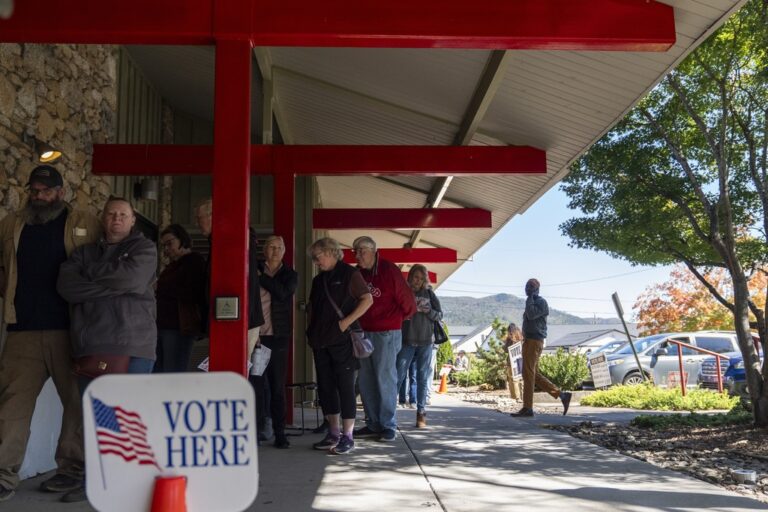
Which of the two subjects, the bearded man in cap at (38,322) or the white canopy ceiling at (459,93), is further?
the white canopy ceiling at (459,93)

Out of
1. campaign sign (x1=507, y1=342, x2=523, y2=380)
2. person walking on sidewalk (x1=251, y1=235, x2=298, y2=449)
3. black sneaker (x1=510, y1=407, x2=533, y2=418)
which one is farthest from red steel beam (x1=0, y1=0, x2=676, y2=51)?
campaign sign (x1=507, y1=342, x2=523, y2=380)

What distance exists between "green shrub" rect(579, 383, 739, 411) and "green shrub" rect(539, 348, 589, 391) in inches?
78.2

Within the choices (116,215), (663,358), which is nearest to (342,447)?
(116,215)

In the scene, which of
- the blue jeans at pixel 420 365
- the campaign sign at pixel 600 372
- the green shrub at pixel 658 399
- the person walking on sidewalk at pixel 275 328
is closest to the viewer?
the person walking on sidewalk at pixel 275 328

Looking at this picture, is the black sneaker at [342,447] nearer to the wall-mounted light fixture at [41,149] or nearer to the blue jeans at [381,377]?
the blue jeans at [381,377]

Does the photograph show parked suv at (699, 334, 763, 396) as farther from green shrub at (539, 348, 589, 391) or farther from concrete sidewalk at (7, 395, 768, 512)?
concrete sidewalk at (7, 395, 768, 512)

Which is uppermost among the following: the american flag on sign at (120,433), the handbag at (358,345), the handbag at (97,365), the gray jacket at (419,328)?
the gray jacket at (419,328)

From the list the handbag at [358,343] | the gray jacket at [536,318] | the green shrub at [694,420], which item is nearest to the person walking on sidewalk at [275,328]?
the handbag at [358,343]

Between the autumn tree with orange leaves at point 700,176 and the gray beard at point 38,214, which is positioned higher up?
the autumn tree with orange leaves at point 700,176

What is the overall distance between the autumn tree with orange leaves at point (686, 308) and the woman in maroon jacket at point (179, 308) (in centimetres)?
2658

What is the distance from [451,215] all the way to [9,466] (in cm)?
832

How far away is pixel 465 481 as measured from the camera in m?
4.25

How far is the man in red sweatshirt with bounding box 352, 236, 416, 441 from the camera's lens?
5.79 m

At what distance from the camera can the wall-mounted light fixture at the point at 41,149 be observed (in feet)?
16.9
